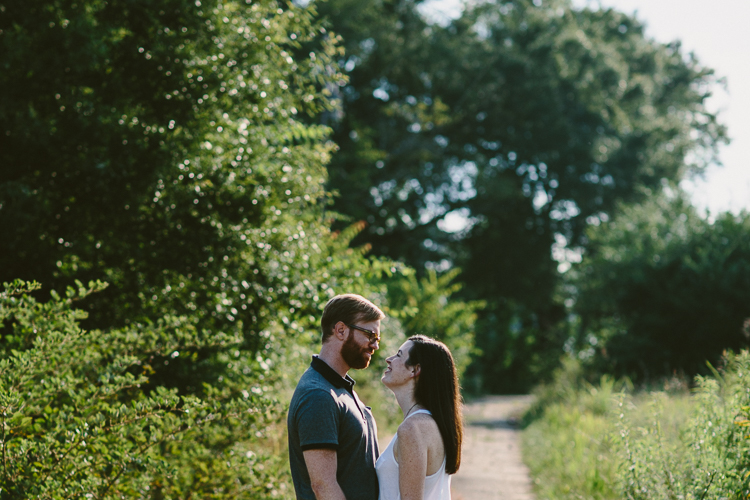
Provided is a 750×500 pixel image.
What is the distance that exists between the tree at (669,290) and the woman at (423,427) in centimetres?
1078

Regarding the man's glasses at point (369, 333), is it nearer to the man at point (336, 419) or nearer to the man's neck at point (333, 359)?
the man at point (336, 419)

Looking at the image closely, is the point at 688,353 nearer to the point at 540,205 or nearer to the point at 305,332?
the point at 305,332

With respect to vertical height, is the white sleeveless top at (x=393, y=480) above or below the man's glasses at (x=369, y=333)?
below

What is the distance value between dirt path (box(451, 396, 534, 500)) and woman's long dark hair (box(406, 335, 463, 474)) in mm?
1068

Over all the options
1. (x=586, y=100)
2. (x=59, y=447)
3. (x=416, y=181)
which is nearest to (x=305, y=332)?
(x=59, y=447)

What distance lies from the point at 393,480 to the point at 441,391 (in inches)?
18.4

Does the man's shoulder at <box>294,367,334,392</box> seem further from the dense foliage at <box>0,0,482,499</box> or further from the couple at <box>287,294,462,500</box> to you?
the dense foliage at <box>0,0,482,499</box>

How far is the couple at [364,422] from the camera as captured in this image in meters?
2.63

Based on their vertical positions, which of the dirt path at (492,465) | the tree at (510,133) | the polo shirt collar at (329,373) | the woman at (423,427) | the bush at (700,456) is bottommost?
the dirt path at (492,465)

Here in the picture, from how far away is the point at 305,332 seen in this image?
19.2ft

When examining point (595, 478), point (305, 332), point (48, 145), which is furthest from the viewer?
point (595, 478)

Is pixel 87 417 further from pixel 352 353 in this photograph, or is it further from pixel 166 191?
pixel 166 191

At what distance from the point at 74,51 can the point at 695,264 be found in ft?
42.7

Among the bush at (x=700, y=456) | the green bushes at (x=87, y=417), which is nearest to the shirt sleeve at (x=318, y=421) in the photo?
the green bushes at (x=87, y=417)
